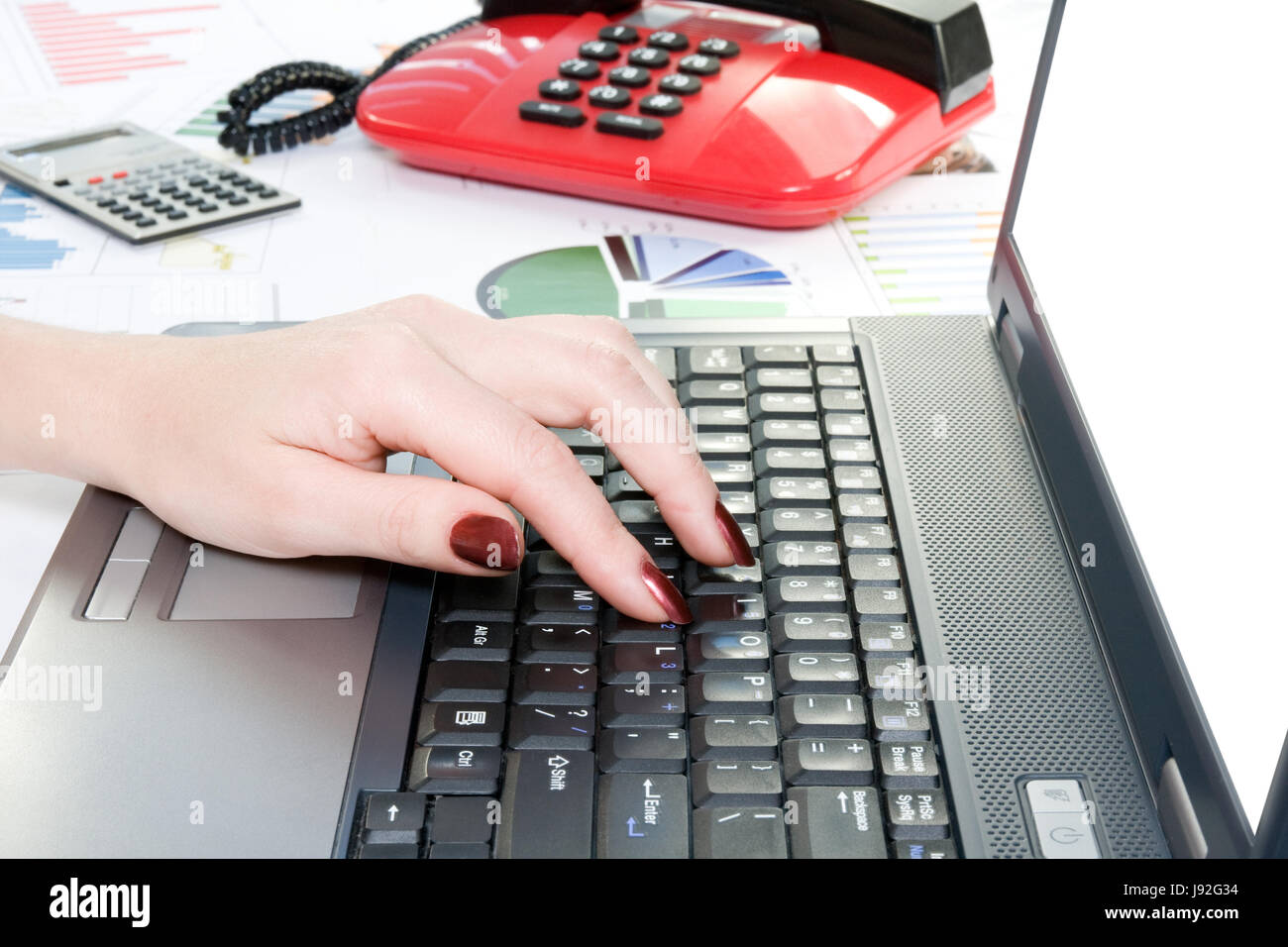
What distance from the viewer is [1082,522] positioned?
0.46m

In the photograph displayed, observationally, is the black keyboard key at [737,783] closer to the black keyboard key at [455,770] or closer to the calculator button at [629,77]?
the black keyboard key at [455,770]

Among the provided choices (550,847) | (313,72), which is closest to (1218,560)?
(550,847)

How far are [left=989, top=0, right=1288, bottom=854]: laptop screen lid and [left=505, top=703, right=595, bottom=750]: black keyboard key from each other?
0.18 metres

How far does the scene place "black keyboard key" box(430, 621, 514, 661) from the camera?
42 cm

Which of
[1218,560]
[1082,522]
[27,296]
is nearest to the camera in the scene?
[1218,560]

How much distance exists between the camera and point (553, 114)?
2.44ft

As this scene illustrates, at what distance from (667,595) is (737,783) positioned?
8 centimetres

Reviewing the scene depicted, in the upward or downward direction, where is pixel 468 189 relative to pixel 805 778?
upward

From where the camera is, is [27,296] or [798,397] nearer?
[798,397]

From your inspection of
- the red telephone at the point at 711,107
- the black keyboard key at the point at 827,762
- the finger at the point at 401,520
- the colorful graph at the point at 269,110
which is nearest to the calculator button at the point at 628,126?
the red telephone at the point at 711,107

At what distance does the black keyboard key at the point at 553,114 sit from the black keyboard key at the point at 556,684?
0.43 meters

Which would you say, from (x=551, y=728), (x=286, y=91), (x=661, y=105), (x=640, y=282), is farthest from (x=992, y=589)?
(x=286, y=91)
